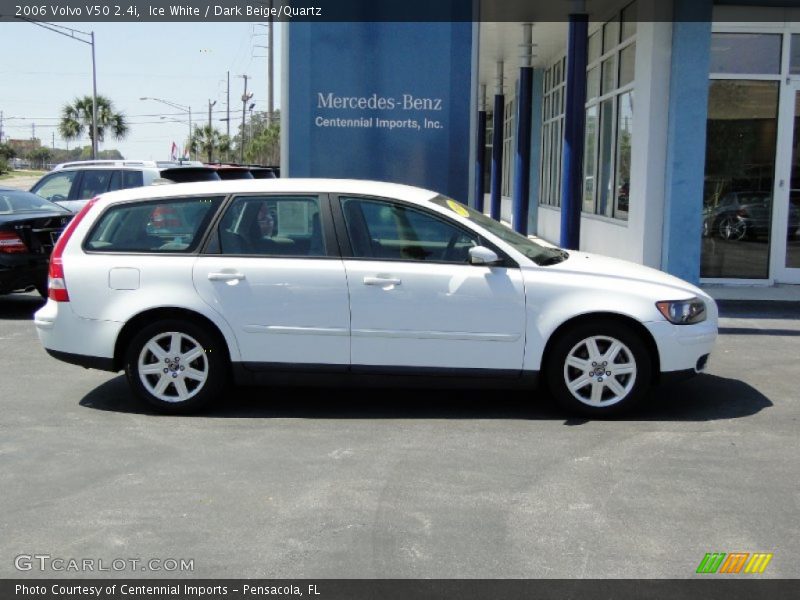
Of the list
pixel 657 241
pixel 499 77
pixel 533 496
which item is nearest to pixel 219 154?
pixel 499 77

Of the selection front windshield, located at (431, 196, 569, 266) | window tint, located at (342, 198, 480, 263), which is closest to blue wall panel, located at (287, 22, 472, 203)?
front windshield, located at (431, 196, 569, 266)

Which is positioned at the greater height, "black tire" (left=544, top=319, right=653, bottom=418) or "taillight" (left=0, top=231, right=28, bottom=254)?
"taillight" (left=0, top=231, right=28, bottom=254)

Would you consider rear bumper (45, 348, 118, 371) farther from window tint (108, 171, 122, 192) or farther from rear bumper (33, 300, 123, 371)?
window tint (108, 171, 122, 192)

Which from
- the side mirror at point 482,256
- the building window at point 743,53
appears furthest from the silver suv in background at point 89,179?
the side mirror at point 482,256

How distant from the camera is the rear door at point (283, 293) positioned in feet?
20.4

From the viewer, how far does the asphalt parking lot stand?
409 centimetres

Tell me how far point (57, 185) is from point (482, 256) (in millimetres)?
10925

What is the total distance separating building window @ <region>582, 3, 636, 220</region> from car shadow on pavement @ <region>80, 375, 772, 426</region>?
6563 mm

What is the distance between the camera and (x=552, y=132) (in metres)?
20.3

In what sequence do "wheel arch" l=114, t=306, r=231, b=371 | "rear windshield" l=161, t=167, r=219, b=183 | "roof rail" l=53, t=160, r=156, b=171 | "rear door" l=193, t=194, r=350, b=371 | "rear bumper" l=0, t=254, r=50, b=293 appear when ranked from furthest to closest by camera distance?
"roof rail" l=53, t=160, r=156, b=171 < "rear windshield" l=161, t=167, r=219, b=183 < "rear bumper" l=0, t=254, r=50, b=293 < "wheel arch" l=114, t=306, r=231, b=371 < "rear door" l=193, t=194, r=350, b=371

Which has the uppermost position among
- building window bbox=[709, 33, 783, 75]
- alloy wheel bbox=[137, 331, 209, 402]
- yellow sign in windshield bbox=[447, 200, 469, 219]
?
building window bbox=[709, 33, 783, 75]

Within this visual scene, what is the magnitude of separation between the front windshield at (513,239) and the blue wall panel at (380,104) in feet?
10.6

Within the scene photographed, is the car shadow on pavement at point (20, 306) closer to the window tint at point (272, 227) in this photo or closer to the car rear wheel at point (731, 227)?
the window tint at point (272, 227)

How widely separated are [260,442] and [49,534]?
1.70m
